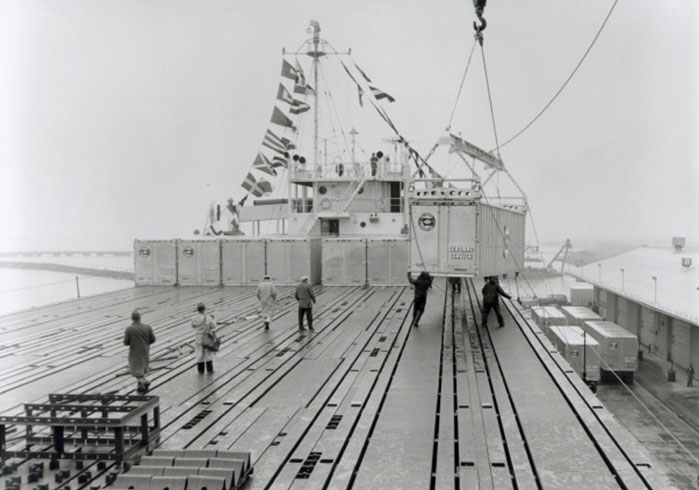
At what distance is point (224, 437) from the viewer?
7.02 metres

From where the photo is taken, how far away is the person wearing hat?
32.9 feet

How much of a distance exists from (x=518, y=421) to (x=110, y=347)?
8.86 meters

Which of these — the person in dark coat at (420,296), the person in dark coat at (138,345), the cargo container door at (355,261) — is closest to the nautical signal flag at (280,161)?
the cargo container door at (355,261)

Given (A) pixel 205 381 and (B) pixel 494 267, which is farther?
(B) pixel 494 267

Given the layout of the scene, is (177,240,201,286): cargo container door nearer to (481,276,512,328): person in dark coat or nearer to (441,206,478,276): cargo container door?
(441,206,478,276): cargo container door

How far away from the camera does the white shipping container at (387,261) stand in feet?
76.3

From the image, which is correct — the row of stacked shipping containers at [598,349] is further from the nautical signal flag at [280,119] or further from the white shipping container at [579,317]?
the nautical signal flag at [280,119]

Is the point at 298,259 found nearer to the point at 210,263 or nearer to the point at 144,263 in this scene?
the point at 210,263

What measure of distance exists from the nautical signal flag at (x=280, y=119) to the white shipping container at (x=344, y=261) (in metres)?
9.07

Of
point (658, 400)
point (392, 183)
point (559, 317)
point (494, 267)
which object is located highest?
point (392, 183)

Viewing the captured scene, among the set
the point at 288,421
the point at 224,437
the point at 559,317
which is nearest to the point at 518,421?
the point at 288,421

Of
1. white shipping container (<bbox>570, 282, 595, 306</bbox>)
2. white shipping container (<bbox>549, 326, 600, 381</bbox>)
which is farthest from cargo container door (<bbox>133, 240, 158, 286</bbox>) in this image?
white shipping container (<bbox>570, 282, 595, 306</bbox>)

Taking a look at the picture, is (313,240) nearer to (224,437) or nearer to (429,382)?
(429,382)

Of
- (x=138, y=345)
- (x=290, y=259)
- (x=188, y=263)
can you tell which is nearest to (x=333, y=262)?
(x=290, y=259)
